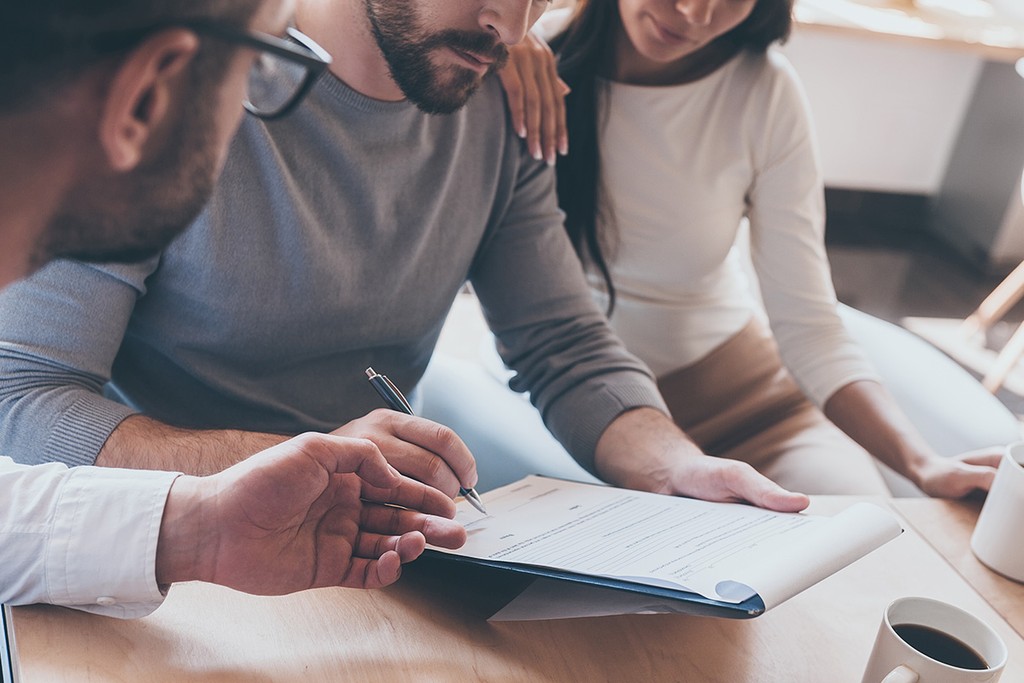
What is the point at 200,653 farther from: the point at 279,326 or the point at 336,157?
the point at 336,157

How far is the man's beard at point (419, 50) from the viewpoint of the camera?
1009mm

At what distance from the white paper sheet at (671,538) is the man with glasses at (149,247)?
65mm

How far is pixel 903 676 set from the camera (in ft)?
2.18

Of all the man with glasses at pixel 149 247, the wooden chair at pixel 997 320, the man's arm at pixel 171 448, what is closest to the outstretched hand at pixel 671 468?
the man with glasses at pixel 149 247

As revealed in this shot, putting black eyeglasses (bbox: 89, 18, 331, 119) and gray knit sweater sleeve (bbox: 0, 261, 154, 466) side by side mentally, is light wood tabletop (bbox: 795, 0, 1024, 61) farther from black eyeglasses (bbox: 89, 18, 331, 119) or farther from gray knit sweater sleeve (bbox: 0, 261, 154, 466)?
black eyeglasses (bbox: 89, 18, 331, 119)

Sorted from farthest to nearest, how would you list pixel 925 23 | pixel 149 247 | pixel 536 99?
1. pixel 925 23
2. pixel 536 99
3. pixel 149 247

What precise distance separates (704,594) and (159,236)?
43 cm

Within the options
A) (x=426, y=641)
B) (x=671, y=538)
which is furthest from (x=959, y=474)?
(x=426, y=641)

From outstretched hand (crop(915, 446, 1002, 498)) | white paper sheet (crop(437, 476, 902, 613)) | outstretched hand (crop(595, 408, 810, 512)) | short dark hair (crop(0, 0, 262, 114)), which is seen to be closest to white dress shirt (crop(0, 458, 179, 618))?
white paper sheet (crop(437, 476, 902, 613))

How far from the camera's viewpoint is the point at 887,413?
1.33 m

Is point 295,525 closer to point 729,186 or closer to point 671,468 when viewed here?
point 671,468

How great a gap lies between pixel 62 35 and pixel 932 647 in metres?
0.67

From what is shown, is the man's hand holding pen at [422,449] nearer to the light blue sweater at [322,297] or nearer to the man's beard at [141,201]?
the light blue sweater at [322,297]

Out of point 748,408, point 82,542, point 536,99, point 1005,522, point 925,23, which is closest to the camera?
point 82,542
